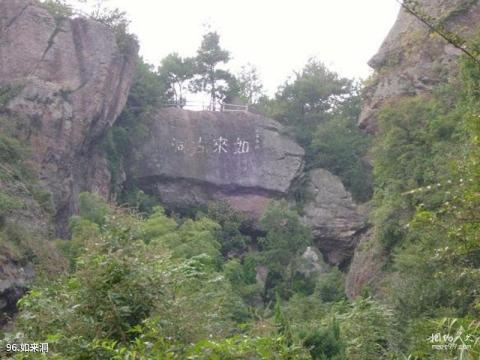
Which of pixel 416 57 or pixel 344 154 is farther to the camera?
pixel 344 154

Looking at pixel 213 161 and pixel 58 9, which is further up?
pixel 58 9

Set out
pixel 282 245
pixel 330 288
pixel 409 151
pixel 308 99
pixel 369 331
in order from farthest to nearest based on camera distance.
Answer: pixel 308 99, pixel 282 245, pixel 330 288, pixel 409 151, pixel 369 331

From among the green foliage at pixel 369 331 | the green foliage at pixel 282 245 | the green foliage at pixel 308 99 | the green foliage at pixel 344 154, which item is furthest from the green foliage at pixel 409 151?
the green foliage at pixel 308 99

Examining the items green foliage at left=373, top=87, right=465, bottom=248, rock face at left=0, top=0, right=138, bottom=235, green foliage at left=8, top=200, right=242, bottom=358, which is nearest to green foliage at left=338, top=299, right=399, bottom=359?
green foliage at left=8, top=200, right=242, bottom=358

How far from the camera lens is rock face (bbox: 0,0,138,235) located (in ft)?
60.0

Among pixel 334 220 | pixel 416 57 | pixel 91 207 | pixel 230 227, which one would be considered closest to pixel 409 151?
pixel 416 57

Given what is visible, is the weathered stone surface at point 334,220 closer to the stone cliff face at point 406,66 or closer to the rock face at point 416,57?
the stone cliff face at point 406,66

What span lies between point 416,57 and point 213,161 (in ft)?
25.3

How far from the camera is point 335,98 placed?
25.2 meters

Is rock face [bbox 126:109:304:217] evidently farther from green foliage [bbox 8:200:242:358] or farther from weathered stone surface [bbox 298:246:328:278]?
green foliage [bbox 8:200:242:358]

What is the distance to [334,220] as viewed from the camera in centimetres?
2231

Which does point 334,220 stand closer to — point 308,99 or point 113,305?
point 308,99

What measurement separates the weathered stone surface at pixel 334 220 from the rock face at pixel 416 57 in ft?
14.4

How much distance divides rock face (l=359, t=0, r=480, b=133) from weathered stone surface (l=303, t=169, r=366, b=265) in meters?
4.38
